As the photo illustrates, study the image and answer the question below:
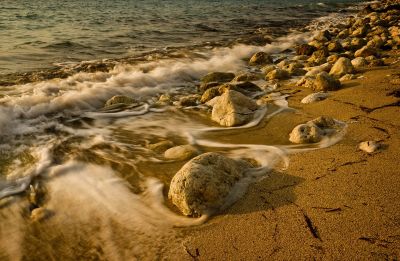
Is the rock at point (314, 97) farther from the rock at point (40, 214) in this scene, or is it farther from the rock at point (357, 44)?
the rock at point (357, 44)

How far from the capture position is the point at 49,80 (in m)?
6.95

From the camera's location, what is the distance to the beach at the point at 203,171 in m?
2.50

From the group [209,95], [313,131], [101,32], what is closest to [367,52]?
[209,95]

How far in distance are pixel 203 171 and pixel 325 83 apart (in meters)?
3.66

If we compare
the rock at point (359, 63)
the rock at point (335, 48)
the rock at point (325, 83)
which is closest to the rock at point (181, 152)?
the rock at point (325, 83)

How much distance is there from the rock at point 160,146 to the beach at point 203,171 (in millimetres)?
24

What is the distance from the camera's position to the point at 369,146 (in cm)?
353

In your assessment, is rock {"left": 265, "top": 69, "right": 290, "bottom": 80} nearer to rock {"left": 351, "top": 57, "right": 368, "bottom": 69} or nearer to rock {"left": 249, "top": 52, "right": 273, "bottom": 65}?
rock {"left": 351, "top": 57, "right": 368, "bottom": 69}

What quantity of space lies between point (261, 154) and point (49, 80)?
5.02m

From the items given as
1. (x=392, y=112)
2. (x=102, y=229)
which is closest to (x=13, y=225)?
(x=102, y=229)

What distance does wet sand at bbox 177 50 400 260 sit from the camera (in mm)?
2311

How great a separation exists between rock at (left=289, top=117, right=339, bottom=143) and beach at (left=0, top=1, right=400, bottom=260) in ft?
0.05

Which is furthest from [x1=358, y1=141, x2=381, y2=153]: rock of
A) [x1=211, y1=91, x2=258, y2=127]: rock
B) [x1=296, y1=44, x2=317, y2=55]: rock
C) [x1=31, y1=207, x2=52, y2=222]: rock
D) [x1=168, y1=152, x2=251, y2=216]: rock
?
[x1=296, y1=44, x2=317, y2=55]: rock

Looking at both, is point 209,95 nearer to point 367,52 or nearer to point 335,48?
point 367,52
